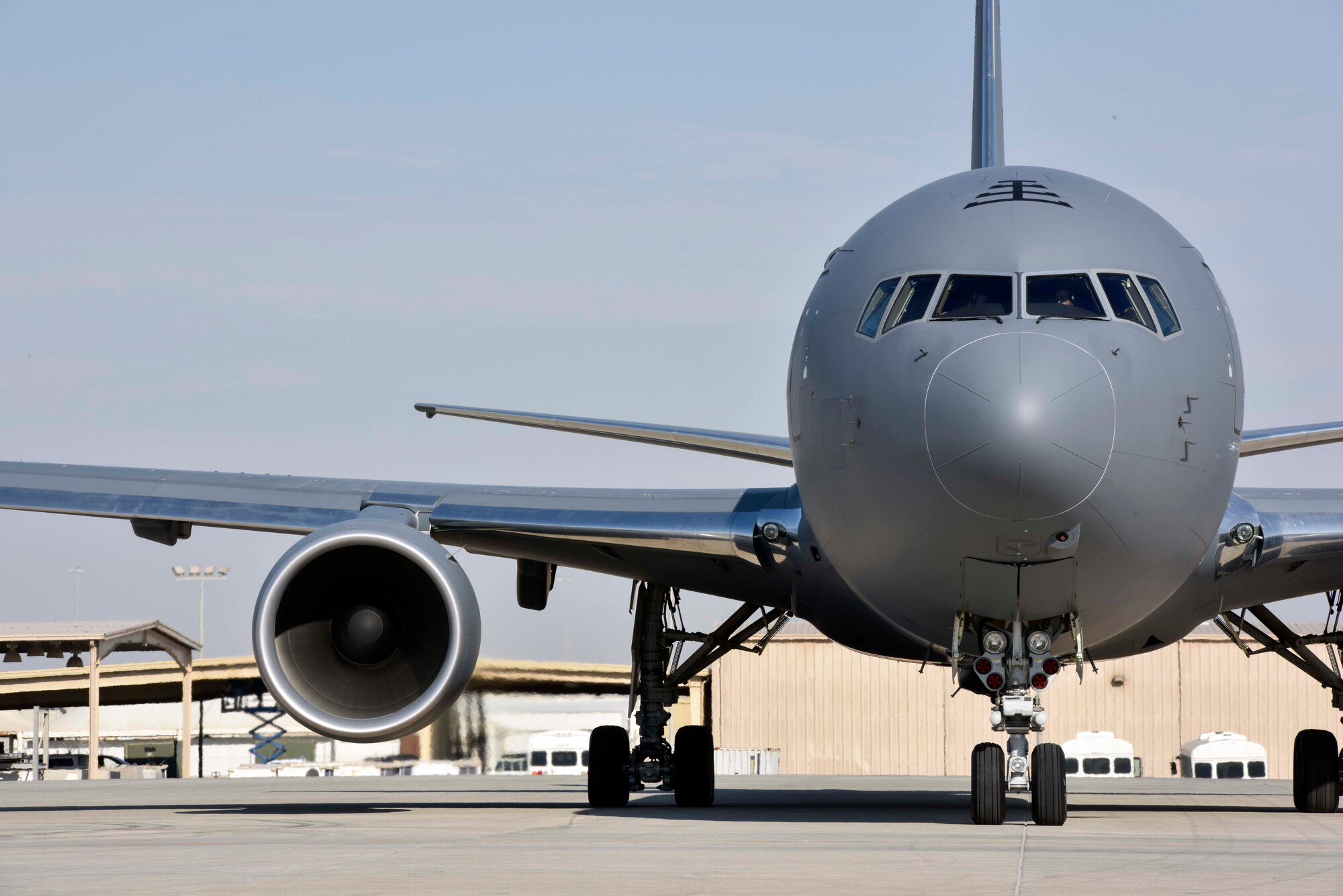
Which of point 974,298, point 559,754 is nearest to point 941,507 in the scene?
point 974,298

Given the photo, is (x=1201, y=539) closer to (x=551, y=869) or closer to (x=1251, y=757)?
(x=551, y=869)

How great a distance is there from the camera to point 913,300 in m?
10.2

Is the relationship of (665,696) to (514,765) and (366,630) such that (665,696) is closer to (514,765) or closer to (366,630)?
(366,630)

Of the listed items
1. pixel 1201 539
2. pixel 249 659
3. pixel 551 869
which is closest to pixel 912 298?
pixel 1201 539

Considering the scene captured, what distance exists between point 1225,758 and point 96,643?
838 inches

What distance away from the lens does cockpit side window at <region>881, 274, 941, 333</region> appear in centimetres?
1008

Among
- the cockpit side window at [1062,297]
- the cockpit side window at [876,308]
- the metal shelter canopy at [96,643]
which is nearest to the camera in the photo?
the cockpit side window at [1062,297]

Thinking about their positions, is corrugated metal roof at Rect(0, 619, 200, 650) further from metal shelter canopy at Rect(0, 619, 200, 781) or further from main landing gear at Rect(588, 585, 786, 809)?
main landing gear at Rect(588, 585, 786, 809)

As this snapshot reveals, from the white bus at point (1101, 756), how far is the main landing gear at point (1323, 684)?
18935 mm

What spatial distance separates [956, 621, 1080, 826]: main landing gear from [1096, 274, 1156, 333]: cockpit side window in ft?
6.52

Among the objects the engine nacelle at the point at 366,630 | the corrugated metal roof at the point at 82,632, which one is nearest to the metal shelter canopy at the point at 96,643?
the corrugated metal roof at the point at 82,632

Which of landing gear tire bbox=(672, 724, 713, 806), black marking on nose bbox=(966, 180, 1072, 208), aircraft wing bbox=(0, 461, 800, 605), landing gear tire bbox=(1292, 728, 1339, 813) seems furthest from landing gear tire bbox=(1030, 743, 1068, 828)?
landing gear tire bbox=(672, 724, 713, 806)

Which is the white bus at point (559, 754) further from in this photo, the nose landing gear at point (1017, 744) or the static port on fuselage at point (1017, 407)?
the static port on fuselage at point (1017, 407)

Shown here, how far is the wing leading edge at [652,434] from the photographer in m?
14.0
